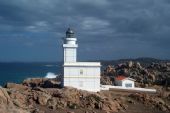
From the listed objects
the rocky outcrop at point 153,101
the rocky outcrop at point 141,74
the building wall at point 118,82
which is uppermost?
the rocky outcrop at point 141,74

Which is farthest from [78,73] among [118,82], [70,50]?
[118,82]

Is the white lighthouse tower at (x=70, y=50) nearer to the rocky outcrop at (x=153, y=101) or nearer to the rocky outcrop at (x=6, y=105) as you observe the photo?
the rocky outcrop at (x=153, y=101)

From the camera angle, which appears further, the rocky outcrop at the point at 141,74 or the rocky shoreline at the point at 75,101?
the rocky outcrop at the point at 141,74

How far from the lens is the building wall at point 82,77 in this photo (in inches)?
1539

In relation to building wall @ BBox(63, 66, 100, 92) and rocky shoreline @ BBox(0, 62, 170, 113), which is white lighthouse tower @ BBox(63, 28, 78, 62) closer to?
building wall @ BBox(63, 66, 100, 92)

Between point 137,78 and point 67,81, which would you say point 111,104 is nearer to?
point 67,81

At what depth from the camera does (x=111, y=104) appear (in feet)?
115

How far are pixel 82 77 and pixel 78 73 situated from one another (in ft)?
1.69

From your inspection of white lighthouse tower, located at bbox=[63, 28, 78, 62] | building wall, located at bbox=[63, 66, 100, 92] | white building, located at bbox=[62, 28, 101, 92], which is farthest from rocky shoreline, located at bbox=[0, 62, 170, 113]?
white lighthouse tower, located at bbox=[63, 28, 78, 62]

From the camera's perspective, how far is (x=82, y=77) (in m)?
39.4

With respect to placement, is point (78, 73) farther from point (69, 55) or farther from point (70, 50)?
point (70, 50)

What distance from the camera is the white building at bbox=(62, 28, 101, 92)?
39094 mm

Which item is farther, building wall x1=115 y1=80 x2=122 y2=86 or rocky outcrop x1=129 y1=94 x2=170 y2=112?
building wall x1=115 y1=80 x2=122 y2=86

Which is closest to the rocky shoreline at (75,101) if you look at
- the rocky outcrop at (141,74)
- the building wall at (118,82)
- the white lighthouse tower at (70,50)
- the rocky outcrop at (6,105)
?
the rocky outcrop at (6,105)
